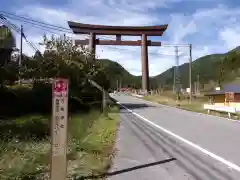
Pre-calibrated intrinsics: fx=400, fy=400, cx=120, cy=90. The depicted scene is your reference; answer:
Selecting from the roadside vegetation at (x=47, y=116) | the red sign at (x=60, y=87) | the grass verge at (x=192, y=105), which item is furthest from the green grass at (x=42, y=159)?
the grass verge at (x=192, y=105)

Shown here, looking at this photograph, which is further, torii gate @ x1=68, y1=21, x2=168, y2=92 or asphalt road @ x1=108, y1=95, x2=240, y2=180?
torii gate @ x1=68, y1=21, x2=168, y2=92

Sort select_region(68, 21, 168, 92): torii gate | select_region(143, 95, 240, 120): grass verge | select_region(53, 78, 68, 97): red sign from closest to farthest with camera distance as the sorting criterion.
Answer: select_region(53, 78, 68, 97): red sign < select_region(143, 95, 240, 120): grass verge < select_region(68, 21, 168, 92): torii gate

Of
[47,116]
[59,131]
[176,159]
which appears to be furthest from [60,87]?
[47,116]

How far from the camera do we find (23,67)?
34.5 metres

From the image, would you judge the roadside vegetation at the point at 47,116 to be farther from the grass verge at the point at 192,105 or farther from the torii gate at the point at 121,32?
the torii gate at the point at 121,32

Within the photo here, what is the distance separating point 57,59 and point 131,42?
2661 centimetres

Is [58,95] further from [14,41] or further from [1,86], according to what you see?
[14,41]

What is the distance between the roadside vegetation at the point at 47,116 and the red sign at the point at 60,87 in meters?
1.76

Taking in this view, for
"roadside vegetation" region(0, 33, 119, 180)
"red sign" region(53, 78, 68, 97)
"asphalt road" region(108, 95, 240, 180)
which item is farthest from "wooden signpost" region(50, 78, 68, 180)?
"asphalt road" region(108, 95, 240, 180)

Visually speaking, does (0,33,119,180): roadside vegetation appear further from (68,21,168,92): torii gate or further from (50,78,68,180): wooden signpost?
(68,21,168,92): torii gate

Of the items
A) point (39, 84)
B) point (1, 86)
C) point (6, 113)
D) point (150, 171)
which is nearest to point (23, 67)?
point (39, 84)

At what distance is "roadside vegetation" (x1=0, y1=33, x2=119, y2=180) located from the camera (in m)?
8.66

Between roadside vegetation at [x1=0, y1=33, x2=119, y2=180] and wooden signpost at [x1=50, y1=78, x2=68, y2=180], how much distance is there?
0.91 meters

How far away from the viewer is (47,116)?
25.2 m
